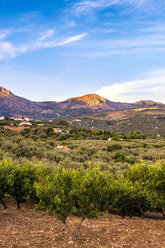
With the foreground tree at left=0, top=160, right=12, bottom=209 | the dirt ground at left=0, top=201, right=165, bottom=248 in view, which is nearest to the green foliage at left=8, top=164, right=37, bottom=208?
the foreground tree at left=0, top=160, right=12, bottom=209

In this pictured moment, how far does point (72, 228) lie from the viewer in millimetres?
13945

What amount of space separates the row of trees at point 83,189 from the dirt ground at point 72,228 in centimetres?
101

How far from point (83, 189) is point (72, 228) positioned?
5.97 meters

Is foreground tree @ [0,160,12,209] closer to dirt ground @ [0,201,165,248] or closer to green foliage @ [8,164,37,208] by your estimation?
green foliage @ [8,164,37,208]

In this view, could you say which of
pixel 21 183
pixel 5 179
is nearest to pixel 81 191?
pixel 5 179

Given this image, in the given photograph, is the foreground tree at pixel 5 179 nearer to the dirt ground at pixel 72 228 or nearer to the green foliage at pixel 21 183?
the green foliage at pixel 21 183

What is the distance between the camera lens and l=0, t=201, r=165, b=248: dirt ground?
10.7 m

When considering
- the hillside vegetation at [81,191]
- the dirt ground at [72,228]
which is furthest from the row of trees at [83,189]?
the dirt ground at [72,228]

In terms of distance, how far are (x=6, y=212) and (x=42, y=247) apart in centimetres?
727

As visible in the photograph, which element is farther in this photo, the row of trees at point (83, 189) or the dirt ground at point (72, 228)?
the dirt ground at point (72, 228)

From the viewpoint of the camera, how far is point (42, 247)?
10078 mm

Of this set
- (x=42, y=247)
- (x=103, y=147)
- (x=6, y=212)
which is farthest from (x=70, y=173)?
(x=103, y=147)

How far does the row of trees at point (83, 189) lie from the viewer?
998 cm

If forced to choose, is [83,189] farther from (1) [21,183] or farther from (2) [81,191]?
(1) [21,183]
